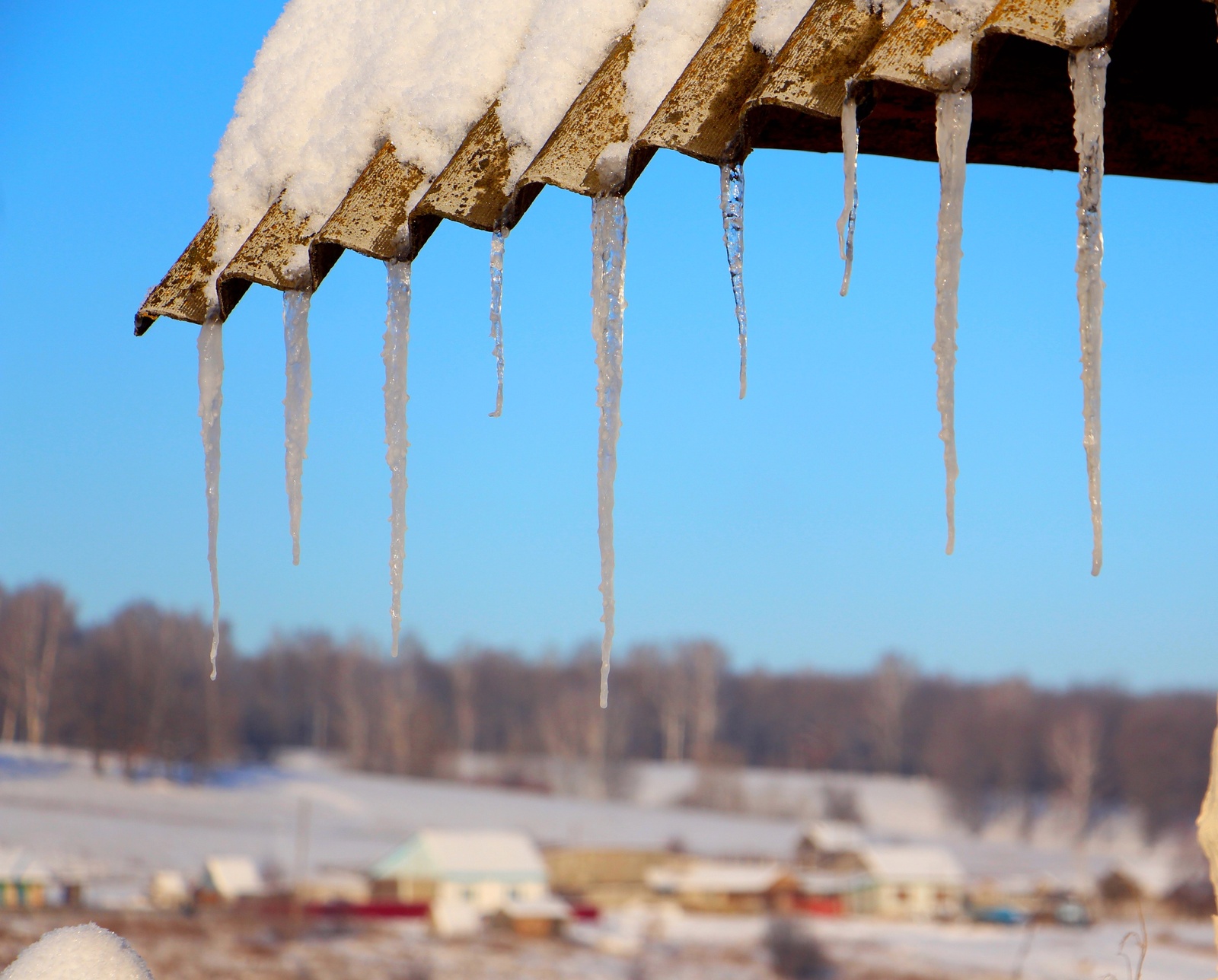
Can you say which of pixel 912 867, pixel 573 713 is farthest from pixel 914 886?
pixel 573 713

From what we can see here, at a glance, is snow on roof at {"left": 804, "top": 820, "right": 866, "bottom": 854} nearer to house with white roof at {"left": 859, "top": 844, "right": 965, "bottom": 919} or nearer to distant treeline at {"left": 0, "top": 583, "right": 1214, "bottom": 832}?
house with white roof at {"left": 859, "top": 844, "right": 965, "bottom": 919}

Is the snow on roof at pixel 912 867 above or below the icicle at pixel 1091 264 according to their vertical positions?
below

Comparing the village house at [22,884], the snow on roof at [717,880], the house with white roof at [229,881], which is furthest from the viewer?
the snow on roof at [717,880]

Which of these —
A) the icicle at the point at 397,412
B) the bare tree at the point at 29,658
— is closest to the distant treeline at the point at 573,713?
the bare tree at the point at 29,658

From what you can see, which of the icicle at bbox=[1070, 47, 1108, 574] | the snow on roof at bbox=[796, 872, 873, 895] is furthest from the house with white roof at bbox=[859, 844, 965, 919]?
the icicle at bbox=[1070, 47, 1108, 574]

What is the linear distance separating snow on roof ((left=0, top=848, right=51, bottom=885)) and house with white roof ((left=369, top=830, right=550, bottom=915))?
12.1 meters

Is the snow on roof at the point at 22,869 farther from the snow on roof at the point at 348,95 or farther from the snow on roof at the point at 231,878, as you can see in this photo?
the snow on roof at the point at 348,95

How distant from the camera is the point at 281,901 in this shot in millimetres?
34875

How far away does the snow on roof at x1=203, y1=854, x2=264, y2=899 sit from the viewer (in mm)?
35031

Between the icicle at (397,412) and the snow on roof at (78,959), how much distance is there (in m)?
0.97

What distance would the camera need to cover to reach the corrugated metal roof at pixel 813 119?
4.50 feet

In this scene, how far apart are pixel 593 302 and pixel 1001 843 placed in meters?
63.7

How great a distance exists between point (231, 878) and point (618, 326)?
3775 centimetres

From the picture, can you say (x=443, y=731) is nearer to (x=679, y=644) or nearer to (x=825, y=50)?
(x=679, y=644)
